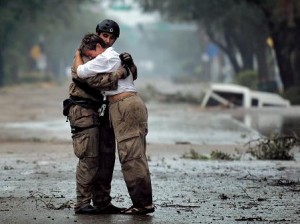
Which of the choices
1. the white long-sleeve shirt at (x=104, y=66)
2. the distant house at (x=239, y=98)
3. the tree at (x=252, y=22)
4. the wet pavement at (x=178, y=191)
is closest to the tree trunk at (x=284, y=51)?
the tree at (x=252, y=22)

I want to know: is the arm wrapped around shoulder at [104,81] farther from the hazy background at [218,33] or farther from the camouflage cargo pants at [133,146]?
the hazy background at [218,33]

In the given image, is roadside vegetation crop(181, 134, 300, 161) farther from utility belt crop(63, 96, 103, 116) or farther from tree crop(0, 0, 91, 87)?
tree crop(0, 0, 91, 87)

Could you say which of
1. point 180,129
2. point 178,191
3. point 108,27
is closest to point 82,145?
point 108,27

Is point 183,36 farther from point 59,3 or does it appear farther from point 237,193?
point 237,193

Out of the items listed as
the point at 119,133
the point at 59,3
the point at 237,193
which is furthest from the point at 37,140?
the point at 59,3

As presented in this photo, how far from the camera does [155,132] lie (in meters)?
20.2

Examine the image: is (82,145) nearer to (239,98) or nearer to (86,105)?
(86,105)

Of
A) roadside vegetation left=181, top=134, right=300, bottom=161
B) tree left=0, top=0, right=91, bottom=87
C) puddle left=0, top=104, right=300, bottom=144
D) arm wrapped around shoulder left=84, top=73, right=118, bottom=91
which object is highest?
tree left=0, top=0, right=91, bottom=87

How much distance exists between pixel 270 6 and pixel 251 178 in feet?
73.1

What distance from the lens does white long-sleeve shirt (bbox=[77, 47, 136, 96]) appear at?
25.2 feet

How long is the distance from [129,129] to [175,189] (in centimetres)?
206

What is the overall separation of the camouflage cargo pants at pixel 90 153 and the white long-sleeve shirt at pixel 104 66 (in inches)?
12.7

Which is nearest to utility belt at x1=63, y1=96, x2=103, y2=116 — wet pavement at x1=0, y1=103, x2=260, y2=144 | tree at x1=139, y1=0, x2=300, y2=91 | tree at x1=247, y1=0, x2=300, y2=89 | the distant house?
wet pavement at x1=0, y1=103, x2=260, y2=144

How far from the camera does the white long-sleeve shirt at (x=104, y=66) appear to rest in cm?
768
